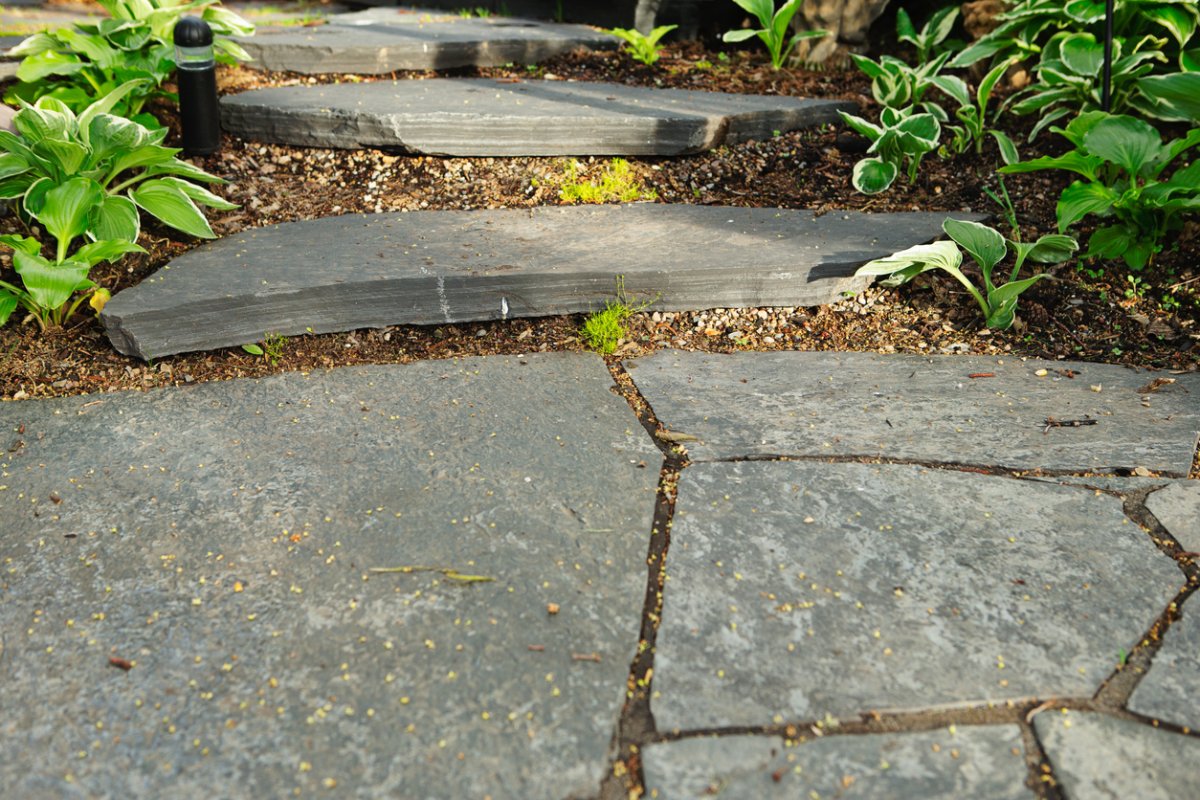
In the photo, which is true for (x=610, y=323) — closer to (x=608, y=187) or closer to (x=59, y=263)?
(x=608, y=187)

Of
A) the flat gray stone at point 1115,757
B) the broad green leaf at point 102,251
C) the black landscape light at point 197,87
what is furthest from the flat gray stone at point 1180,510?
the black landscape light at point 197,87

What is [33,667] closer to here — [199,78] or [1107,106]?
[199,78]

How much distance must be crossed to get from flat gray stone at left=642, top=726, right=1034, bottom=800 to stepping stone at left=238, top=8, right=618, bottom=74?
3.75m

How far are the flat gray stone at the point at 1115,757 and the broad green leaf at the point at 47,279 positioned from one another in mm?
2391

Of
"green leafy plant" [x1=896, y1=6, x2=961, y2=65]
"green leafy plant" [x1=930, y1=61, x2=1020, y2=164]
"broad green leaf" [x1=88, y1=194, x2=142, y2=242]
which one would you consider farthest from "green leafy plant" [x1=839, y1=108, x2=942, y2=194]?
"broad green leaf" [x1=88, y1=194, x2=142, y2=242]

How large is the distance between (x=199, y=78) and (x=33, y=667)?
7.85 feet

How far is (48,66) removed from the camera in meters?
3.54

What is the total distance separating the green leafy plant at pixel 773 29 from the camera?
448 centimetres

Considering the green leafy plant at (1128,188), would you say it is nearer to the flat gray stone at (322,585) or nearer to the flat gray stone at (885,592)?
the flat gray stone at (885,592)

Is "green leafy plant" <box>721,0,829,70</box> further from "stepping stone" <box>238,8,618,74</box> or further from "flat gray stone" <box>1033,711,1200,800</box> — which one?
"flat gray stone" <box>1033,711,1200,800</box>

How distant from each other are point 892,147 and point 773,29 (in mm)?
1249

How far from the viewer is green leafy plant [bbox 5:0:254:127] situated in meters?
3.57

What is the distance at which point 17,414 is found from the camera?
2490 millimetres

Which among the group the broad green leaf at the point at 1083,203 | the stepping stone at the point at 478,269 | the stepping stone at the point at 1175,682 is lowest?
the stepping stone at the point at 1175,682
